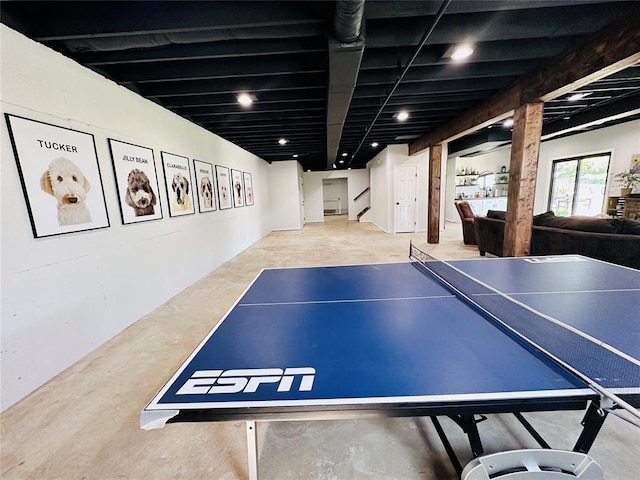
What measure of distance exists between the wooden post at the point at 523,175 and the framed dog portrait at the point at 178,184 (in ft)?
15.3

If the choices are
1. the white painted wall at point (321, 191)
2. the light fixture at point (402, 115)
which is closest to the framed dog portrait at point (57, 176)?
the light fixture at point (402, 115)

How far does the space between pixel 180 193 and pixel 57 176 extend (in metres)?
1.79

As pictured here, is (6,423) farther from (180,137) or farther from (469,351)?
(180,137)

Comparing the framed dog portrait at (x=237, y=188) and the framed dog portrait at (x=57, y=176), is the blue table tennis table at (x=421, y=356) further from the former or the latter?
the framed dog portrait at (x=237, y=188)

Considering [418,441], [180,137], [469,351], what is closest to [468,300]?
[469,351]

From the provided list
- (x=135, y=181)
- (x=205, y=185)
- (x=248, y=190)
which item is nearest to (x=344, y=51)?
(x=135, y=181)

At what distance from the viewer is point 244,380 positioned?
879 millimetres

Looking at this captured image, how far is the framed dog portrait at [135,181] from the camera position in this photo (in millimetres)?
2805

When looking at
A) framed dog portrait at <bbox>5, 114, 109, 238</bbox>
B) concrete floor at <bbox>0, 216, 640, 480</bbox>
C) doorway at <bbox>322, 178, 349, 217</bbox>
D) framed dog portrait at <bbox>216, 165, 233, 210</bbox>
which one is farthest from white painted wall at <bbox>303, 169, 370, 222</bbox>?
concrete floor at <bbox>0, 216, 640, 480</bbox>

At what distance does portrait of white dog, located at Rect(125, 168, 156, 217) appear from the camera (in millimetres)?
2959

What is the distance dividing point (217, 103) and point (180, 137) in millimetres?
863

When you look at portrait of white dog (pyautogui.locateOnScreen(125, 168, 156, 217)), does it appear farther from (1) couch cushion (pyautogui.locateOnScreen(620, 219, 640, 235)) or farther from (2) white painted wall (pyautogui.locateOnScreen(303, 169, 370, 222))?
(2) white painted wall (pyautogui.locateOnScreen(303, 169, 370, 222))

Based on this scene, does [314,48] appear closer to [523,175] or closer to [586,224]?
[523,175]

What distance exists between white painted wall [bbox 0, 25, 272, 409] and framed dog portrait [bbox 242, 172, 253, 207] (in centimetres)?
301
